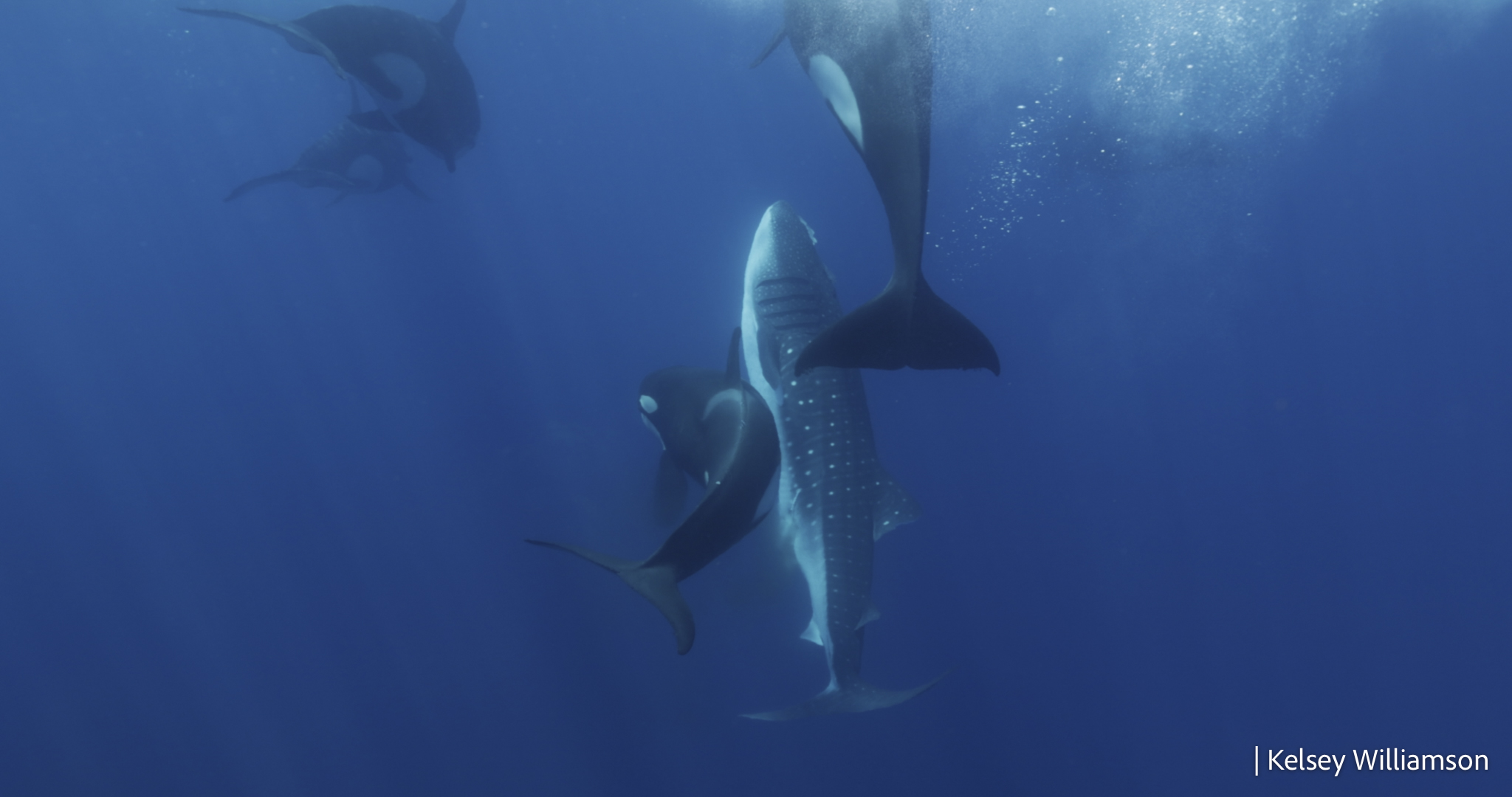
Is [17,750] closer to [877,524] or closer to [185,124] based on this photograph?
[877,524]

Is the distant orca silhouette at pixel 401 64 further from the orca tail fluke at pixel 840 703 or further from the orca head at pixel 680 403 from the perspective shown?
the orca tail fluke at pixel 840 703

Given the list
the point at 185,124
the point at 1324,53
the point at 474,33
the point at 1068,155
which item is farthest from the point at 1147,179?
the point at 185,124

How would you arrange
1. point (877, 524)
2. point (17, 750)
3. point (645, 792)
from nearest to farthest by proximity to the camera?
point (877, 524) → point (645, 792) → point (17, 750)

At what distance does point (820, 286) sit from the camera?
5.03 metres

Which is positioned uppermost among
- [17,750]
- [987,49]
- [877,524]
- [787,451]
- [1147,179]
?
[987,49]

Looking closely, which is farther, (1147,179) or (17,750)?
(1147,179)

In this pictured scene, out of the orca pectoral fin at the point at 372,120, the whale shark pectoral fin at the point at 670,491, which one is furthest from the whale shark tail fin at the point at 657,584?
the orca pectoral fin at the point at 372,120

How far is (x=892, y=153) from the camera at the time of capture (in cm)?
263

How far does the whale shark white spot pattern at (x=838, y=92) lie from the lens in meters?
2.84

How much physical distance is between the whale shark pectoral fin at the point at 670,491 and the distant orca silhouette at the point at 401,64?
3.22 m

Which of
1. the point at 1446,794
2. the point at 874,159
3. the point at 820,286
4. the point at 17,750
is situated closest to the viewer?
the point at 874,159

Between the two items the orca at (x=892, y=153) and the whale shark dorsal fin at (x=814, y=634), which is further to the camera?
the whale shark dorsal fin at (x=814, y=634)

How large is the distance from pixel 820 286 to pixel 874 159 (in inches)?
91.9

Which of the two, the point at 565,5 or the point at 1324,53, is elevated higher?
the point at 565,5
